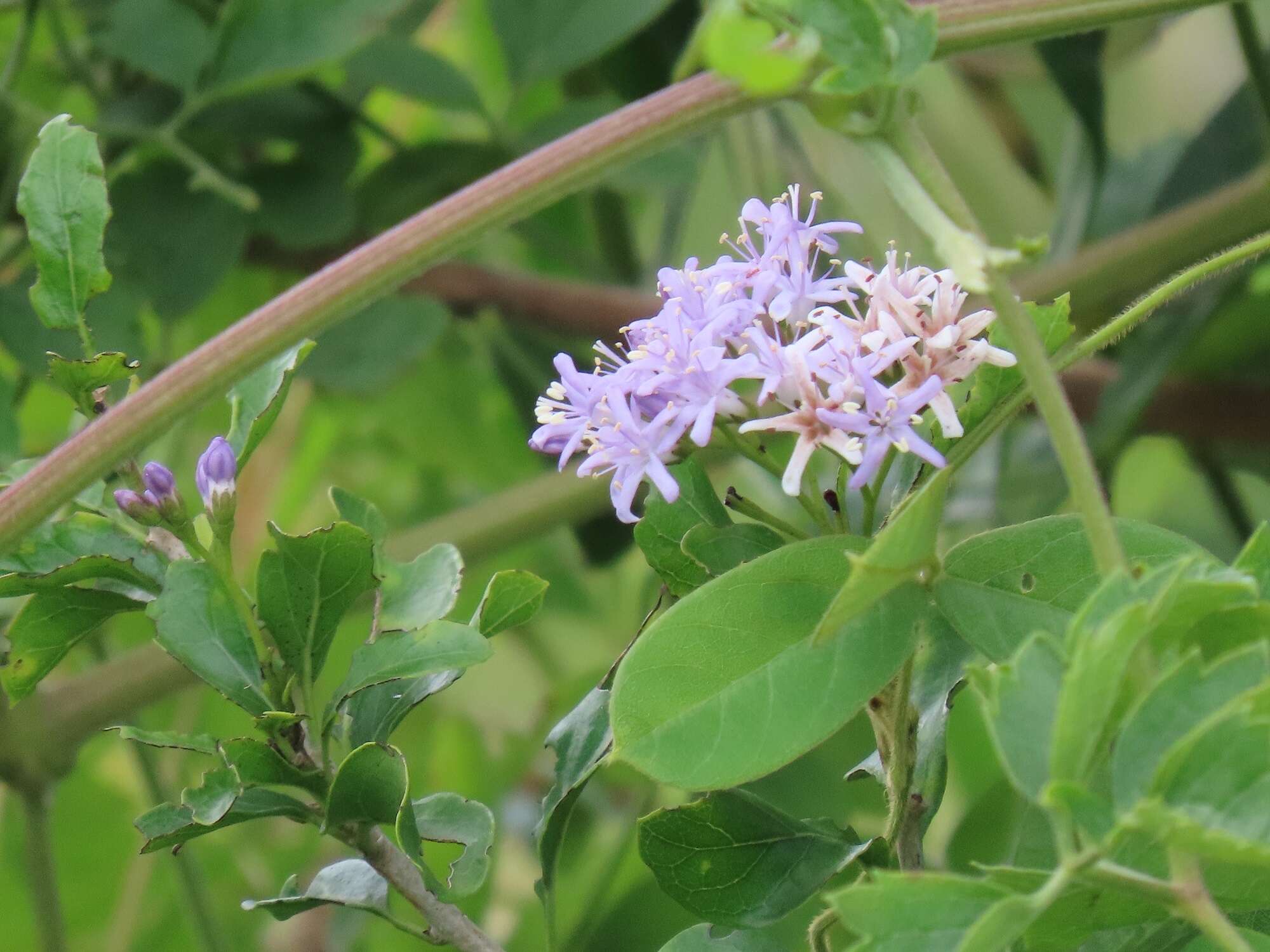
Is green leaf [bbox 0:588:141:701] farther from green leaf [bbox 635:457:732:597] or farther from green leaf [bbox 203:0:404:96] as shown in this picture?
green leaf [bbox 203:0:404:96]

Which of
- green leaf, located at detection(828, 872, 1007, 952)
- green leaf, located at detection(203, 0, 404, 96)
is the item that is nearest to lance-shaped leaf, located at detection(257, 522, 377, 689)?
green leaf, located at detection(828, 872, 1007, 952)

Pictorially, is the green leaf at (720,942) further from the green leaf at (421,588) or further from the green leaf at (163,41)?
the green leaf at (163,41)

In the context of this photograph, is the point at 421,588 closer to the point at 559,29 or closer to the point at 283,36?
the point at 283,36

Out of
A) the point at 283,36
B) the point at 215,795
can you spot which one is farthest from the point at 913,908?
the point at 283,36

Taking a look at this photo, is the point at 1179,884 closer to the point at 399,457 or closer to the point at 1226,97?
the point at 1226,97

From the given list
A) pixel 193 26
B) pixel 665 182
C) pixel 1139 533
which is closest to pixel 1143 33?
pixel 665 182

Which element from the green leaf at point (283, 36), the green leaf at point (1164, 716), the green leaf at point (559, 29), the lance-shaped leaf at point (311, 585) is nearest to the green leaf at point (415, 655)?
the lance-shaped leaf at point (311, 585)
